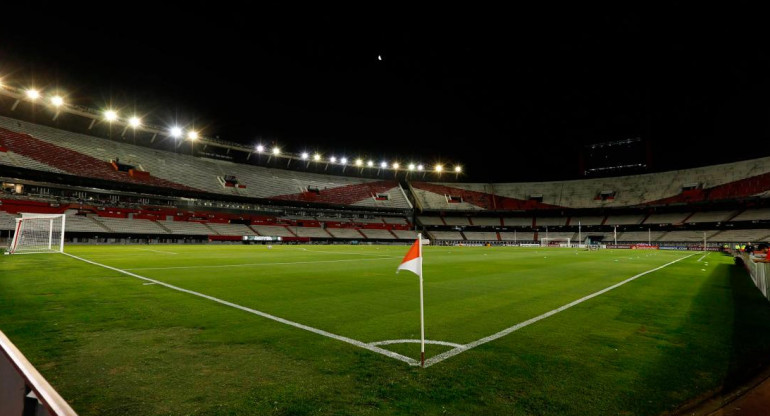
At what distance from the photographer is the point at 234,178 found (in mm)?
63250

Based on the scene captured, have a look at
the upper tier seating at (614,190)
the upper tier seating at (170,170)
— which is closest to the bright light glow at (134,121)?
the upper tier seating at (170,170)

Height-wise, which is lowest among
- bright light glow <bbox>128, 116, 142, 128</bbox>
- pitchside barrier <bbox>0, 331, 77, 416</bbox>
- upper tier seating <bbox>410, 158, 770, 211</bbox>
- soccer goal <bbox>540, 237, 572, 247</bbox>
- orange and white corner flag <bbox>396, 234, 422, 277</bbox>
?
soccer goal <bbox>540, 237, 572, 247</bbox>

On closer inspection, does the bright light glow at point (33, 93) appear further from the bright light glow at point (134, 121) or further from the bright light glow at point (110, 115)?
the bright light glow at point (134, 121)

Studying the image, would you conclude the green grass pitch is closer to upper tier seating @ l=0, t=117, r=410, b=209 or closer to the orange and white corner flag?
the orange and white corner flag

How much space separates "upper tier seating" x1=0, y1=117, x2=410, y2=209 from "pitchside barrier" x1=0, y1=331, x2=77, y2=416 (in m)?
54.5

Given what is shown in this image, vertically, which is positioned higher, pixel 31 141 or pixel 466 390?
pixel 31 141

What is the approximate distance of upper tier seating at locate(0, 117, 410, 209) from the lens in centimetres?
4409

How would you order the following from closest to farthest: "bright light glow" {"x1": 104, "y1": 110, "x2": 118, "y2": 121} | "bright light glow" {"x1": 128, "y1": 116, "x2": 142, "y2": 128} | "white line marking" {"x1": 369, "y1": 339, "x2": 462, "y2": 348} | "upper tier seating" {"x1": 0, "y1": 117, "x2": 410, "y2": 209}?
"white line marking" {"x1": 369, "y1": 339, "x2": 462, "y2": 348}
"upper tier seating" {"x1": 0, "y1": 117, "x2": 410, "y2": 209}
"bright light glow" {"x1": 104, "y1": 110, "x2": 118, "y2": 121}
"bright light glow" {"x1": 128, "y1": 116, "x2": 142, "y2": 128}

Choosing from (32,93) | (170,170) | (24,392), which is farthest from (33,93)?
(24,392)

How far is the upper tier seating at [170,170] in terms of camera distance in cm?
4409

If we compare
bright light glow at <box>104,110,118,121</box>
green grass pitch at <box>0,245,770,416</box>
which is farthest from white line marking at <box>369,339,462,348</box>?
bright light glow at <box>104,110,118,121</box>

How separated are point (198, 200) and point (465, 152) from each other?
5024cm

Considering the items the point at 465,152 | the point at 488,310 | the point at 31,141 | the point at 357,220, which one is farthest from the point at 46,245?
the point at 465,152

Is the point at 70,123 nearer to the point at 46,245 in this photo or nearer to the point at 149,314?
the point at 46,245
